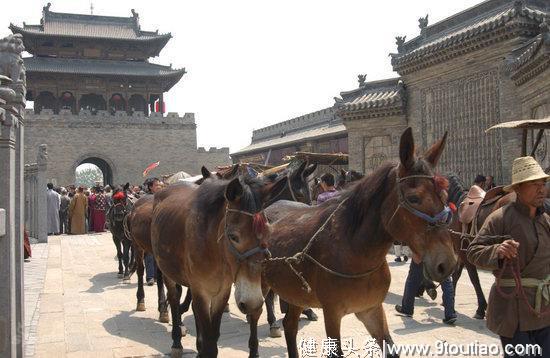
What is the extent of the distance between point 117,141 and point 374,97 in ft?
77.9

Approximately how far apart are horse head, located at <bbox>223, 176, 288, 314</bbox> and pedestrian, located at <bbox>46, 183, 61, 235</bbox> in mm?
16271

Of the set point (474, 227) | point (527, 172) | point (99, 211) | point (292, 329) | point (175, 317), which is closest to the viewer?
point (527, 172)

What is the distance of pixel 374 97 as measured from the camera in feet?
52.3

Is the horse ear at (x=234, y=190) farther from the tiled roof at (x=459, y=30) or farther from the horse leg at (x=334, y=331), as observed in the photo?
the tiled roof at (x=459, y=30)

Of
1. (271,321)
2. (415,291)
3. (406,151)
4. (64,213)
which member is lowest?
(271,321)

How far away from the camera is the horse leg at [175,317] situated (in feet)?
15.9

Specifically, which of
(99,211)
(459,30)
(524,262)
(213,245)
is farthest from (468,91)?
(99,211)

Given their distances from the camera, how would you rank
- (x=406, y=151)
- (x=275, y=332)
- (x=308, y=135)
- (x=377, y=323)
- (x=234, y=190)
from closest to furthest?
(x=406, y=151) → (x=234, y=190) → (x=377, y=323) → (x=275, y=332) → (x=308, y=135)

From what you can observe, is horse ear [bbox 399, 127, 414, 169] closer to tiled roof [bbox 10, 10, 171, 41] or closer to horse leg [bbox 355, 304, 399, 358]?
horse leg [bbox 355, 304, 399, 358]

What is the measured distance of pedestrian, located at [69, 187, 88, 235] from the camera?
19.8 meters

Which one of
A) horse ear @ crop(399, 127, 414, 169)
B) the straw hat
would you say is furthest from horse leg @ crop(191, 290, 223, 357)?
the straw hat

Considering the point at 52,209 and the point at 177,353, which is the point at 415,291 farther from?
the point at 52,209

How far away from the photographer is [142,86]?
3872 cm

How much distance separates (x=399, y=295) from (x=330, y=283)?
14.7 feet
